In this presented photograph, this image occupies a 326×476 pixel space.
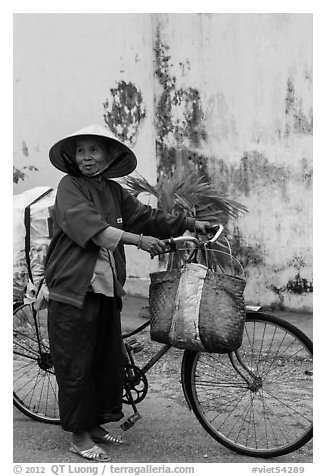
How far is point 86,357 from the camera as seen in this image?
3.39 meters

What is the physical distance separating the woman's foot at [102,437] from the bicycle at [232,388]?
0.40 feet

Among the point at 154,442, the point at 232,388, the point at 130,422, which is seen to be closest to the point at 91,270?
the point at 130,422

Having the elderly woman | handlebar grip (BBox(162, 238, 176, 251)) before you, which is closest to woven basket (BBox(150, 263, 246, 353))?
handlebar grip (BBox(162, 238, 176, 251))

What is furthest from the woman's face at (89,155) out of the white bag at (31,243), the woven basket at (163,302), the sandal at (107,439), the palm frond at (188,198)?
the palm frond at (188,198)

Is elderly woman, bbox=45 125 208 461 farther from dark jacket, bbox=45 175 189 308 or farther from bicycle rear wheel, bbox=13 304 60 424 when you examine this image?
bicycle rear wheel, bbox=13 304 60 424

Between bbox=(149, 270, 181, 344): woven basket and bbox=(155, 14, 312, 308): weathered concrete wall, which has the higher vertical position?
bbox=(155, 14, 312, 308): weathered concrete wall

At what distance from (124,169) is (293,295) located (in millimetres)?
2958

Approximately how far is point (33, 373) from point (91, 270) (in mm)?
1520

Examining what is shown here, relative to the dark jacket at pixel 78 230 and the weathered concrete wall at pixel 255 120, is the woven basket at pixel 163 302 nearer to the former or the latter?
the dark jacket at pixel 78 230

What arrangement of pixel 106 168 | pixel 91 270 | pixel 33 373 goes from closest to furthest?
1. pixel 91 270
2. pixel 106 168
3. pixel 33 373

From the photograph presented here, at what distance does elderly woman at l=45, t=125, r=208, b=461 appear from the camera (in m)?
3.27

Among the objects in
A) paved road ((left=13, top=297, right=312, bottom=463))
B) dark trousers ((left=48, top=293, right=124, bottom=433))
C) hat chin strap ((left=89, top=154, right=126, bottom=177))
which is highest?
hat chin strap ((left=89, top=154, right=126, bottom=177))

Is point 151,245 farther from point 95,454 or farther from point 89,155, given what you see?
point 95,454

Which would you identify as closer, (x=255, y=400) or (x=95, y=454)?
(x=95, y=454)
